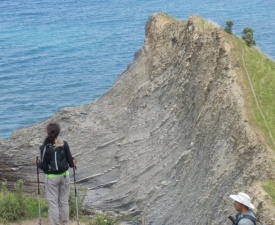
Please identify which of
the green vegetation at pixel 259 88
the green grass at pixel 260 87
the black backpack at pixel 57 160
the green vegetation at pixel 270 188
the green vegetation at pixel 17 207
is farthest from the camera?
the green grass at pixel 260 87

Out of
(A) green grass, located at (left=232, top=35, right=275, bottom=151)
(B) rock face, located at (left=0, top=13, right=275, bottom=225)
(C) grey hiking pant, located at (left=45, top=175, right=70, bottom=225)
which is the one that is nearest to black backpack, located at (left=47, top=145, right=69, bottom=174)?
(C) grey hiking pant, located at (left=45, top=175, right=70, bottom=225)

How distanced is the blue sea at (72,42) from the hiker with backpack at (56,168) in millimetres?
29759

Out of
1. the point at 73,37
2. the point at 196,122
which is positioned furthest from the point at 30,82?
the point at 196,122

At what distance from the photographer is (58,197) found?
20.6 m

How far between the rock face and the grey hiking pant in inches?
208

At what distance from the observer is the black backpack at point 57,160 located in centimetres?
1945

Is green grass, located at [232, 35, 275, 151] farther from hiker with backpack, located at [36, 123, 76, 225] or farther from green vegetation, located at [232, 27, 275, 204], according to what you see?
hiker with backpack, located at [36, 123, 76, 225]

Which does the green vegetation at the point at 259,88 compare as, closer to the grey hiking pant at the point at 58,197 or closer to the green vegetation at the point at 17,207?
the grey hiking pant at the point at 58,197

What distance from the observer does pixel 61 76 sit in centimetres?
6512

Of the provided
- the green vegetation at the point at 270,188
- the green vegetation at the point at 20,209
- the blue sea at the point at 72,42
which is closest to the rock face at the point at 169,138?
the green vegetation at the point at 270,188

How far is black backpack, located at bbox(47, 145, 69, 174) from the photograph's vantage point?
63.8 feet

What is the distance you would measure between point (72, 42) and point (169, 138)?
49.2m

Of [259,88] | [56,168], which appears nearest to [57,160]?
[56,168]

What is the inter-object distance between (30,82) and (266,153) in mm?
42802
